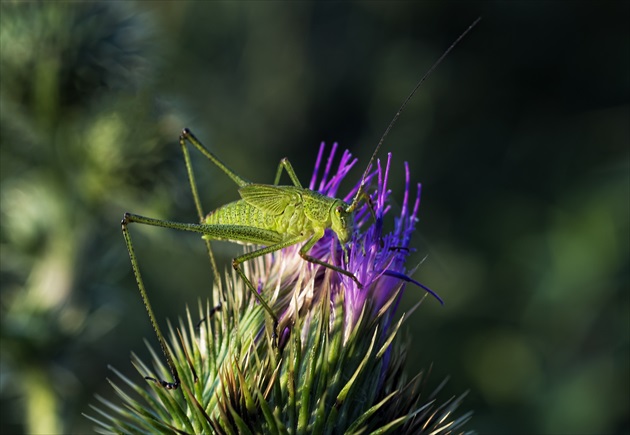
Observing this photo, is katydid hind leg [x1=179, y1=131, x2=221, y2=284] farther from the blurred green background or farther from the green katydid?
the blurred green background

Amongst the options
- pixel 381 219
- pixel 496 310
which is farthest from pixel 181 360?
pixel 496 310

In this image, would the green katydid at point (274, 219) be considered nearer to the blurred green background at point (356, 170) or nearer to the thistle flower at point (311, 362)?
the thistle flower at point (311, 362)

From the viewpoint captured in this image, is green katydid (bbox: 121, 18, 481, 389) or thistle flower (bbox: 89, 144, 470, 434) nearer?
thistle flower (bbox: 89, 144, 470, 434)

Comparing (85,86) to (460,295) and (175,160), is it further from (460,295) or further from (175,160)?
(460,295)

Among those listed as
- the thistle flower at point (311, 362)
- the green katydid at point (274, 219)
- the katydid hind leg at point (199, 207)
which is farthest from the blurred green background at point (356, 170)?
the thistle flower at point (311, 362)

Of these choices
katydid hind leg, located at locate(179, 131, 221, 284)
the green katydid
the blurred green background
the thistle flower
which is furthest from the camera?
the blurred green background

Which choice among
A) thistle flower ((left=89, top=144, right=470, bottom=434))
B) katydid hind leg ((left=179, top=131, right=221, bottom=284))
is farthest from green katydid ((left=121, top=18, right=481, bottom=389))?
thistle flower ((left=89, top=144, right=470, bottom=434))
